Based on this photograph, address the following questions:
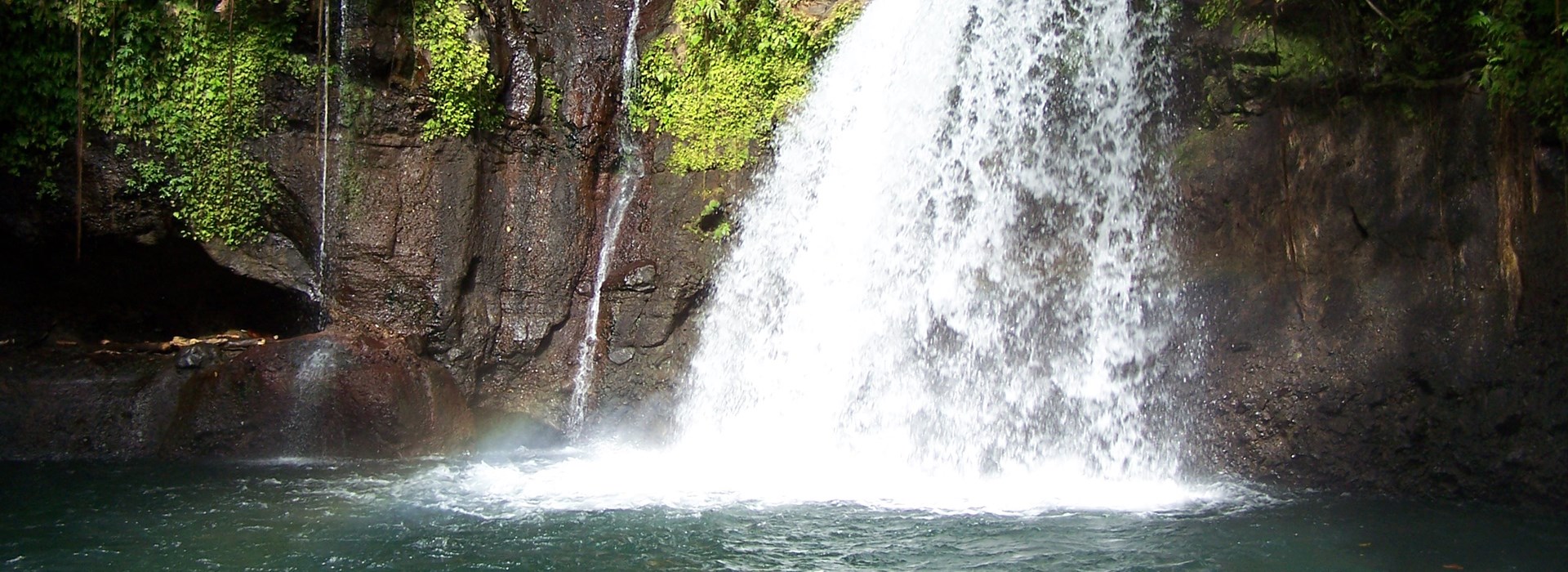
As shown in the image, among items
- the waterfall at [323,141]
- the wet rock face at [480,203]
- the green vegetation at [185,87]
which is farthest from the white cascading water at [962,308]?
the green vegetation at [185,87]

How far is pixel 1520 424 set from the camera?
732 centimetres

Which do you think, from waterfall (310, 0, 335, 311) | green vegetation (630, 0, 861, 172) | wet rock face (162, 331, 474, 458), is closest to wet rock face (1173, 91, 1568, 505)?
green vegetation (630, 0, 861, 172)

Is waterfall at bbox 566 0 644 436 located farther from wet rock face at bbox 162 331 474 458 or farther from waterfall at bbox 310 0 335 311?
→ waterfall at bbox 310 0 335 311

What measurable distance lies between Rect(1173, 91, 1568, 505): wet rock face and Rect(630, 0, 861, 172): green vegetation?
3.59m

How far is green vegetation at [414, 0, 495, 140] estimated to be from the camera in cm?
989

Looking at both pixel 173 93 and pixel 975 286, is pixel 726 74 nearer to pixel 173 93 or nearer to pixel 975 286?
pixel 975 286

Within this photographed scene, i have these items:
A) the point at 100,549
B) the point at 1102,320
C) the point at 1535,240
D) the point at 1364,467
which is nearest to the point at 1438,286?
the point at 1535,240

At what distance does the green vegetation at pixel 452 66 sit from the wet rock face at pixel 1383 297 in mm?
5913

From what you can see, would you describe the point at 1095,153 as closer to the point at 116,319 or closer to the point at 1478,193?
the point at 1478,193

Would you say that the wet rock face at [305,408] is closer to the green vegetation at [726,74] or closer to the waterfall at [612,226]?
the waterfall at [612,226]

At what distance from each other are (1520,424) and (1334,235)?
1.70m

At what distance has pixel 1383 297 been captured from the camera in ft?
26.0

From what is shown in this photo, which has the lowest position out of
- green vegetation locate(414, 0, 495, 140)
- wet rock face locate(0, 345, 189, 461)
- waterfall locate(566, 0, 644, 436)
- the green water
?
the green water

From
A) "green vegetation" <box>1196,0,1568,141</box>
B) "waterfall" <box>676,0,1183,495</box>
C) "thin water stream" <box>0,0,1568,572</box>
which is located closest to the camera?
"thin water stream" <box>0,0,1568,572</box>
